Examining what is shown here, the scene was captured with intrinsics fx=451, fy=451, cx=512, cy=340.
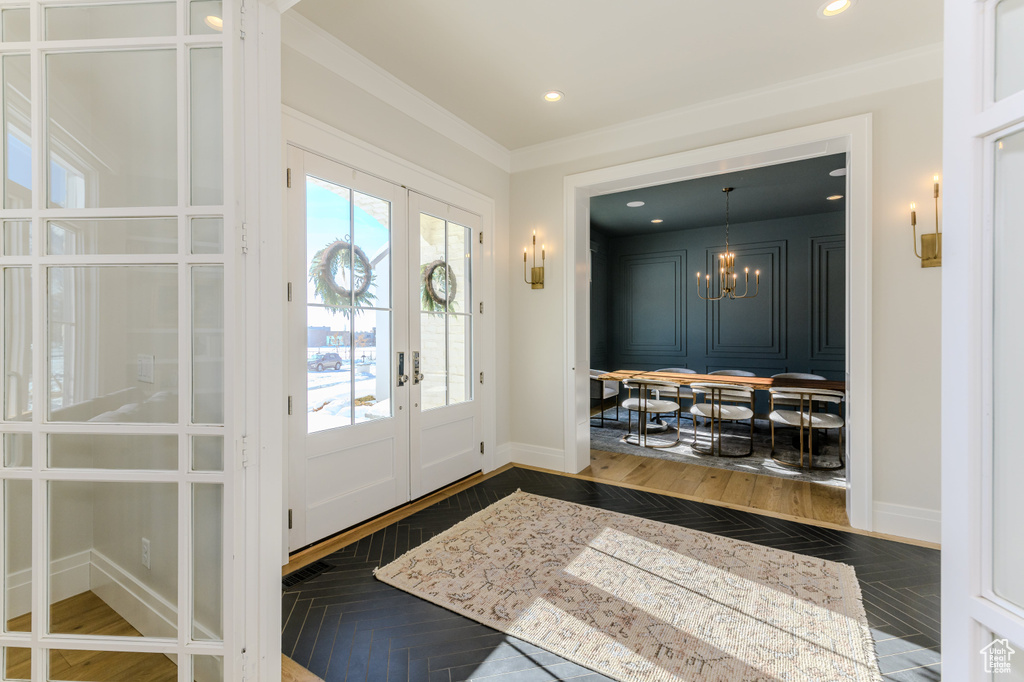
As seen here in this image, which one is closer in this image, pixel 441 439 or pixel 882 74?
pixel 882 74

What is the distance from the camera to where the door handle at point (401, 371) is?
338cm

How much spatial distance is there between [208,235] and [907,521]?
419 cm

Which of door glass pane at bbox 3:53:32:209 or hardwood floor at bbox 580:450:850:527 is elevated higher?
door glass pane at bbox 3:53:32:209

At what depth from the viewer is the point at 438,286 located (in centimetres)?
377

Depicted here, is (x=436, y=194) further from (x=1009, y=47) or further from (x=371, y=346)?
(x=1009, y=47)

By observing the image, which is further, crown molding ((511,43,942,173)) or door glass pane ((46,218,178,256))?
crown molding ((511,43,942,173))

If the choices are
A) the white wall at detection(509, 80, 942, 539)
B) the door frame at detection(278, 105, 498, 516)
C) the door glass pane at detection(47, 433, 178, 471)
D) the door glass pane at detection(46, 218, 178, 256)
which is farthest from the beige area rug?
the door glass pane at detection(46, 218, 178, 256)

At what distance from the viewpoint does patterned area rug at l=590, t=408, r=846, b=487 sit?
14.2 feet

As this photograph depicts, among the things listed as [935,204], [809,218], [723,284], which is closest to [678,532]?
[935,204]

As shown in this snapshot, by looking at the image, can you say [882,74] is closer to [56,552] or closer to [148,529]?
[148,529]

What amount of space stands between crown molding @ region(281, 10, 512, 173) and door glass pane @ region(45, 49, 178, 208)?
1244 mm

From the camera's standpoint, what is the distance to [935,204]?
283 centimetres

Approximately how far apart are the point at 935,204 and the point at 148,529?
4.41 meters

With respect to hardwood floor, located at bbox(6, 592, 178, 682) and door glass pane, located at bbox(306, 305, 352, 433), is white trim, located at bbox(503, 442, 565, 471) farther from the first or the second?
hardwood floor, located at bbox(6, 592, 178, 682)
